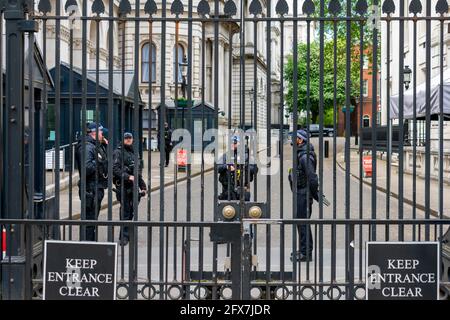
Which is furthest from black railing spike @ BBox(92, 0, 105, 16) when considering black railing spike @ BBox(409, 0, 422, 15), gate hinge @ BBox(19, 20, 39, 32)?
black railing spike @ BBox(409, 0, 422, 15)

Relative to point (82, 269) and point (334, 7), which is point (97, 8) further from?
point (82, 269)

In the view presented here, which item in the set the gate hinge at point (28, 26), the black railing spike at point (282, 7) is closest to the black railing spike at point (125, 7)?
the gate hinge at point (28, 26)

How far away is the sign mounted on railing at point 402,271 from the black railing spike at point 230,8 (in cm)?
226

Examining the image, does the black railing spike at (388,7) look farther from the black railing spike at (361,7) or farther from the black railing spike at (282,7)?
the black railing spike at (282,7)

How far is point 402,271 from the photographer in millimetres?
4723

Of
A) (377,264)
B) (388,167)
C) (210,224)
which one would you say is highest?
(388,167)

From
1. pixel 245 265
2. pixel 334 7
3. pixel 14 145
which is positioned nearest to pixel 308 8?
pixel 334 7

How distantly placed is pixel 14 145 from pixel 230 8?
7.14ft

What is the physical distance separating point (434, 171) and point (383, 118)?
14331 mm

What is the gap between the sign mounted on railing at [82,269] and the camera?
4.76 meters

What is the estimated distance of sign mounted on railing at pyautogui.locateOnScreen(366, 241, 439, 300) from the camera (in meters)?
4.72
